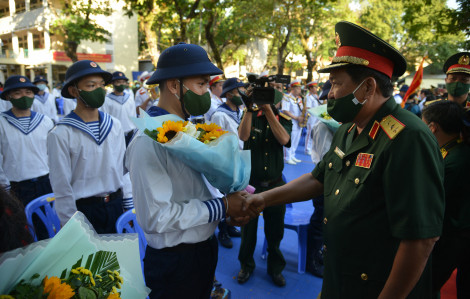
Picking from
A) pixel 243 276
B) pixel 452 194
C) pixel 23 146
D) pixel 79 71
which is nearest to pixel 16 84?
pixel 23 146

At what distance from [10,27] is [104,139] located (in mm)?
35414

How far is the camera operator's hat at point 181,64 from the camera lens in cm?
194

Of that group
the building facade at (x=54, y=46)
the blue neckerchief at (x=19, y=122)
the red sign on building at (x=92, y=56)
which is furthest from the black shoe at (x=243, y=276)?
the red sign on building at (x=92, y=56)

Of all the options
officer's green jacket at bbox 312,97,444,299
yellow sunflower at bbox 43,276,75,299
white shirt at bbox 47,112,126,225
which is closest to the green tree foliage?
white shirt at bbox 47,112,126,225

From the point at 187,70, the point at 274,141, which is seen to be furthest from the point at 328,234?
the point at 274,141

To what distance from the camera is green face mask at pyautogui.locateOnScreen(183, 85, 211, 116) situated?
201 cm

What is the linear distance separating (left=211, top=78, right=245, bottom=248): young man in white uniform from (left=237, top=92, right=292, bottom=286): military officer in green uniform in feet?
2.96

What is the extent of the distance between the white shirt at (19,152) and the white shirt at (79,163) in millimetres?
1660

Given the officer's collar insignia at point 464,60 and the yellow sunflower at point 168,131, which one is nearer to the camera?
the yellow sunflower at point 168,131

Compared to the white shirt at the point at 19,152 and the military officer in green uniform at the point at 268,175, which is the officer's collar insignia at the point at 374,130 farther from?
the white shirt at the point at 19,152

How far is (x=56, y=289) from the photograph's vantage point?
3.31 ft

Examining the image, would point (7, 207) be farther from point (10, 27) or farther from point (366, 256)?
point (10, 27)

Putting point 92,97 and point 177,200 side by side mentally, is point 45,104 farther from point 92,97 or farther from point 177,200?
point 177,200

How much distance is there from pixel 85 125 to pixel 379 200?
259cm
